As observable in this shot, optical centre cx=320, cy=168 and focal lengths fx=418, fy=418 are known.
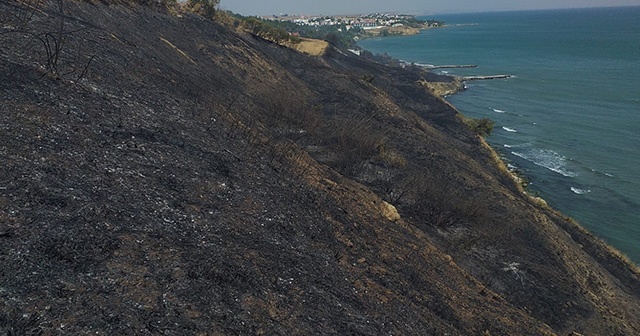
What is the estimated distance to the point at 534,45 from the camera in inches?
6422

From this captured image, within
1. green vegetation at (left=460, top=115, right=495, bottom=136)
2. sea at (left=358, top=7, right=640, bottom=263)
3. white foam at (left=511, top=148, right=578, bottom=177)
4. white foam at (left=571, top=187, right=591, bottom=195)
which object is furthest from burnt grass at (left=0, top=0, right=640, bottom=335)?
green vegetation at (left=460, top=115, right=495, bottom=136)

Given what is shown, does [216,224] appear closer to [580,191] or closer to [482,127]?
[580,191]

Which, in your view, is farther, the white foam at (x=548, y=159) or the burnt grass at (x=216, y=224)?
the white foam at (x=548, y=159)

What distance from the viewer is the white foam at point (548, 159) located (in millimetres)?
48312

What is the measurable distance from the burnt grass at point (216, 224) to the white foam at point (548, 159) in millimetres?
22740

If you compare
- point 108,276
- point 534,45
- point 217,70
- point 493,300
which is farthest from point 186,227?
point 534,45

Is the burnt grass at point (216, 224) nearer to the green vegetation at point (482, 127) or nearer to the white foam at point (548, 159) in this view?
the white foam at point (548, 159)

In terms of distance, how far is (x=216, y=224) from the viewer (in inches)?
415

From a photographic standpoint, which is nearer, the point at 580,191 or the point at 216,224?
the point at 216,224

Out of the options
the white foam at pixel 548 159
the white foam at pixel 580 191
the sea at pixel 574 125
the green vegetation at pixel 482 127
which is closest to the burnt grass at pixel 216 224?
the sea at pixel 574 125

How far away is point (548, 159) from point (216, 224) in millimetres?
51381

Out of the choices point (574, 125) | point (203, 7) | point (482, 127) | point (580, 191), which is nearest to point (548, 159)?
point (482, 127)

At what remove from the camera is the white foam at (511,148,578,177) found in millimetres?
48312

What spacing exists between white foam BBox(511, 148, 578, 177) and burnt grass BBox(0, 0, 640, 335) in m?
22.7
